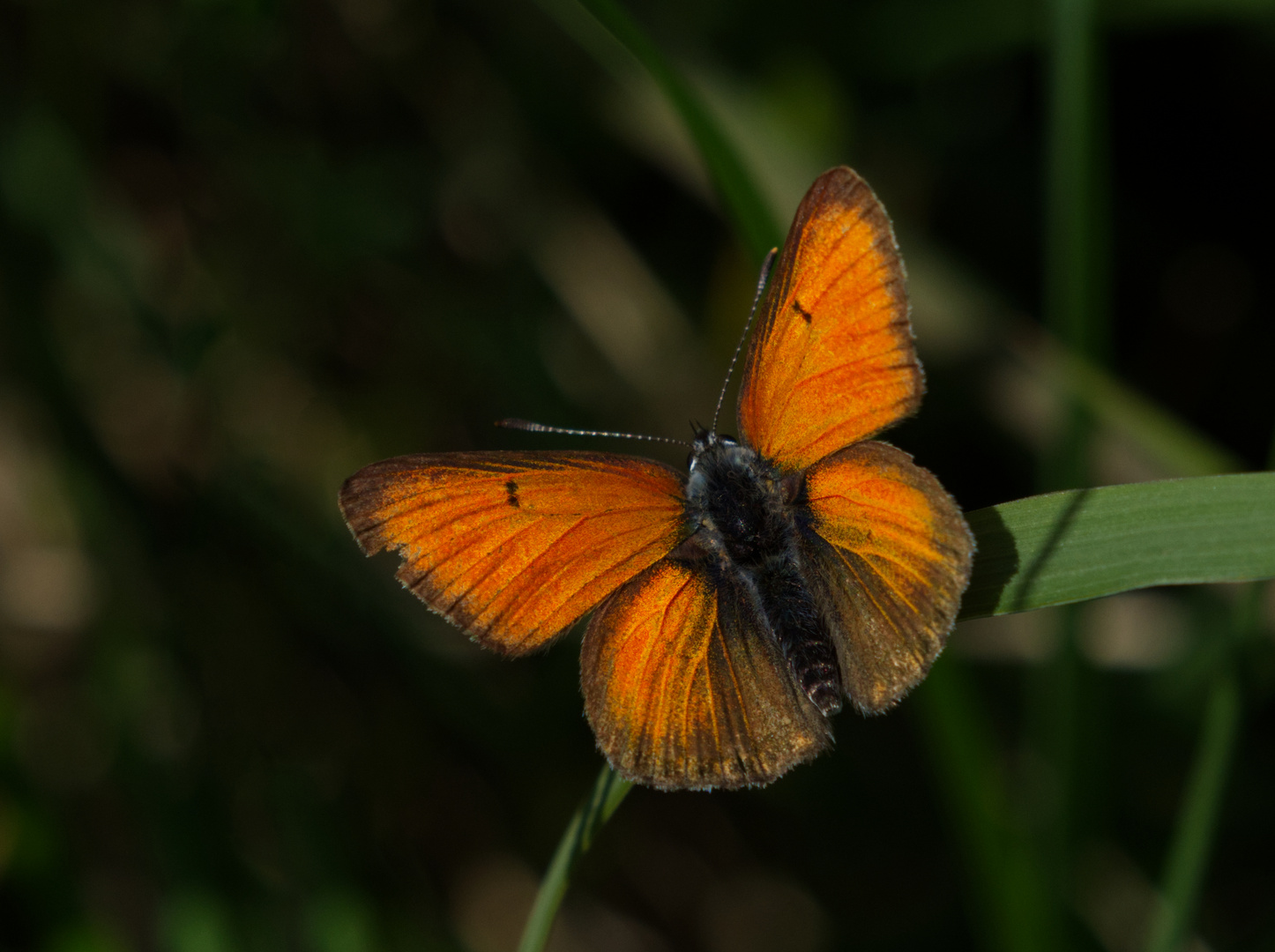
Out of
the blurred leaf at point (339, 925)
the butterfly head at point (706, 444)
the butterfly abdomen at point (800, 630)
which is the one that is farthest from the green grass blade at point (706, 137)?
the blurred leaf at point (339, 925)

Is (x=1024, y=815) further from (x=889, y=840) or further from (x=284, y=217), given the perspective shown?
(x=284, y=217)

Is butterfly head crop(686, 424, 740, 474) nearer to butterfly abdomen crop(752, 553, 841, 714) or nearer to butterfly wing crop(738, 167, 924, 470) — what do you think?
butterfly wing crop(738, 167, 924, 470)

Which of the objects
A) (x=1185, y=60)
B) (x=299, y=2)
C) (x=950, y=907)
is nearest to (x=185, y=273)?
(x=299, y=2)

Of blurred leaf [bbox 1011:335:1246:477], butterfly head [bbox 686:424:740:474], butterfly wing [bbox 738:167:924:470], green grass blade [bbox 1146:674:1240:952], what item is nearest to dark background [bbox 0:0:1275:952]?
blurred leaf [bbox 1011:335:1246:477]

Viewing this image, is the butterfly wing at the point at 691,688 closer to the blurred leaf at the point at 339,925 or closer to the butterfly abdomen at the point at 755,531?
the butterfly abdomen at the point at 755,531

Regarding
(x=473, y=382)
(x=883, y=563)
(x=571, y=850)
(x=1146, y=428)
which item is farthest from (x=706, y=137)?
(x=473, y=382)
